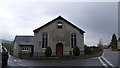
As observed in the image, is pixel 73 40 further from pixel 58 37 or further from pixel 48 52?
pixel 48 52

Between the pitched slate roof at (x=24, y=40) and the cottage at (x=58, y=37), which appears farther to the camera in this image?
the pitched slate roof at (x=24, y=40)

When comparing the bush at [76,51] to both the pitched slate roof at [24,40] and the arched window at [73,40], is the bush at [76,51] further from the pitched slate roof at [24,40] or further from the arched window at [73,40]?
the pitched slate roof at [24,40]

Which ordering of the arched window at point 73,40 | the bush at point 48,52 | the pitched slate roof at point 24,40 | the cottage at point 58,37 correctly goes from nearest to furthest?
the bush at point 48,52 → the cottage at point 58,37 → the arched window at point 73,40 → the pitched slate roof at point 24,40

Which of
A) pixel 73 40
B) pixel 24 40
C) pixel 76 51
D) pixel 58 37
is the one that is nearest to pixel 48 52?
pixel 58 37

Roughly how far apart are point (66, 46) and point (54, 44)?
6.74ft

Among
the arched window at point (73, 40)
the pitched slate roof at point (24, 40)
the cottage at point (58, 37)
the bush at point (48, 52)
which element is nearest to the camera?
the bush at point (48, 52)

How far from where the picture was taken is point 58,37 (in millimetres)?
33875

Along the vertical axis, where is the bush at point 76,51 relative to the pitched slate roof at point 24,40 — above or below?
below

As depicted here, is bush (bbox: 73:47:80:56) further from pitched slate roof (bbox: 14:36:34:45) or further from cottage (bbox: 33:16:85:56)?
pitched slate roof (bbox: 14:36:34:45)

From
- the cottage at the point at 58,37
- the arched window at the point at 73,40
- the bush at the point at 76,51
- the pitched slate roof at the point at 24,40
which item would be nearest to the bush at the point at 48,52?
the cottage at the point at 58,37

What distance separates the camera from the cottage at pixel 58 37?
33.3 metres

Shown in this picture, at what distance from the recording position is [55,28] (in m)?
34.0

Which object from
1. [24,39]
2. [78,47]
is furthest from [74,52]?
[24,39]

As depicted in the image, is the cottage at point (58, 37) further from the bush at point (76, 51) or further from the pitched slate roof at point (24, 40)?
the pitched slate roof at point (24, 40)
